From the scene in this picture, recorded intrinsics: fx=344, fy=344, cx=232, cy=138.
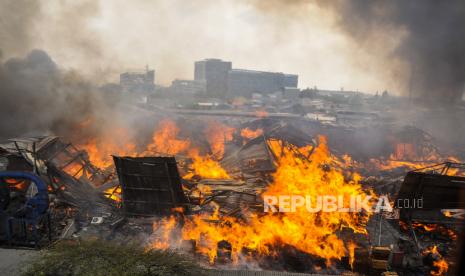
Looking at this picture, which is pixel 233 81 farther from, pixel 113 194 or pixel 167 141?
pixel 113 194

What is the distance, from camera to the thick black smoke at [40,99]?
1745cm

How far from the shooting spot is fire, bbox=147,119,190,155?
18344 mm

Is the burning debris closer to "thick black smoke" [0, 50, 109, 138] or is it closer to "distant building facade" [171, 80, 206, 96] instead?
"thick black smoke" [0, 50, 109, 138]

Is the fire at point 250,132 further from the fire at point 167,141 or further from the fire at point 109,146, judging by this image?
the fire at point 109,146

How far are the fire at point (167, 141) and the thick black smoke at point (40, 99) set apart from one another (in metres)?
3.49

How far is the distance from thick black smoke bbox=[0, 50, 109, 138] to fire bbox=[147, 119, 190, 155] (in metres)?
3.49

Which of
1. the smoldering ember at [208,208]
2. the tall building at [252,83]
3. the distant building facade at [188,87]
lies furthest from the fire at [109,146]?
the tall building at [252,83]

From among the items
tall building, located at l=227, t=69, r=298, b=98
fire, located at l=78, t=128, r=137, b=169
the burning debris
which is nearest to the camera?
the burning debris

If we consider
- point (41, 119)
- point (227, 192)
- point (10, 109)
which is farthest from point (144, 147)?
point (227, 192)

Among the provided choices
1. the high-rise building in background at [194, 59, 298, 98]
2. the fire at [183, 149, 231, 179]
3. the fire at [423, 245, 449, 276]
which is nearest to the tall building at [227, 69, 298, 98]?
the high-rise building in background at [194, 59, 298, 98]

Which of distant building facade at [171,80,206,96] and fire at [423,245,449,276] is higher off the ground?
distant building facade at [171,80,206,96]

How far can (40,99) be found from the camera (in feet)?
59.8

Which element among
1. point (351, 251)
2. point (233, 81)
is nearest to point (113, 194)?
point (351, 251)

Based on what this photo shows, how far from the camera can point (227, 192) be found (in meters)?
11.1
